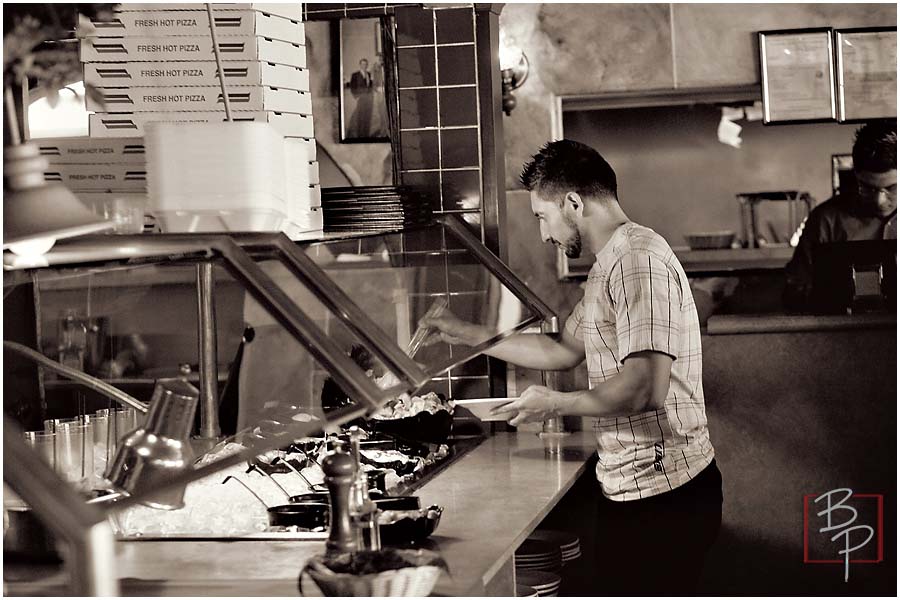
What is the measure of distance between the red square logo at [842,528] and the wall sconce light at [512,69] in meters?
2.27

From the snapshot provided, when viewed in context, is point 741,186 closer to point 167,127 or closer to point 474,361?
point 474,361

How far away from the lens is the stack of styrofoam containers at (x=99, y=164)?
2914 millimetres

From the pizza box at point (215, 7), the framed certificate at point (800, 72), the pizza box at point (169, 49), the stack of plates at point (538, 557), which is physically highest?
the framed certificate at point (800, 72)

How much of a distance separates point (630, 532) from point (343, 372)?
1.74m

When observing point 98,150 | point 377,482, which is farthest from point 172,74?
point 377,482

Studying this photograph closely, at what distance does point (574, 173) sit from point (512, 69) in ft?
7.08

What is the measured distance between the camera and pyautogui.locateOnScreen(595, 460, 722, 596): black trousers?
3492 millimetres

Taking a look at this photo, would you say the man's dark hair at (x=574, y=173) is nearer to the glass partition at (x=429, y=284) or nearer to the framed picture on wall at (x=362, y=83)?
the glass partition at (x=429, y=284)

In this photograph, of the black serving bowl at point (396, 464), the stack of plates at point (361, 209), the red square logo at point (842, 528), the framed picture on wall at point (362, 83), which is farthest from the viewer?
the framed picture on wall at point (362, 83)

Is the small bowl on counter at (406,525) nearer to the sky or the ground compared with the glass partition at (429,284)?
nearer to the ground

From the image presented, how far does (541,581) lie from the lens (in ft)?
11.7

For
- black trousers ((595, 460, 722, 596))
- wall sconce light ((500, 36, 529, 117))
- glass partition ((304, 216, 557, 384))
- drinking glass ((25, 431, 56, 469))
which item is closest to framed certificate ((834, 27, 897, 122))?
wall sconce light ((500, 36, 529, 117))

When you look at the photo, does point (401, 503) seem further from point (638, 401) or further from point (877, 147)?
point (877, 147)

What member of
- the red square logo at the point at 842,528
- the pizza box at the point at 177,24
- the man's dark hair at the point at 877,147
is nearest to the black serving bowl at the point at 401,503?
the pizza box at the point at 177,24
